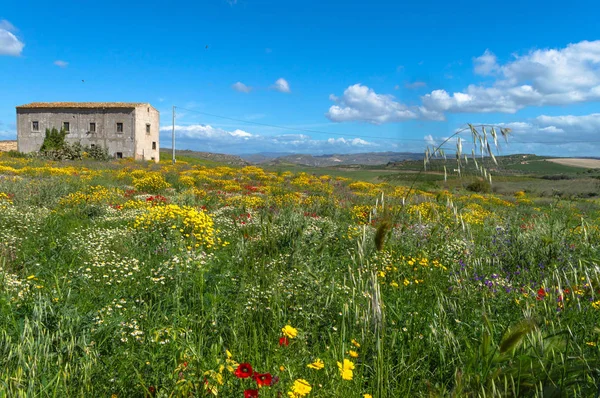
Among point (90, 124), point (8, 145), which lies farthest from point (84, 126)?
point (8, 145)

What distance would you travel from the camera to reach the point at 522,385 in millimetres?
2107

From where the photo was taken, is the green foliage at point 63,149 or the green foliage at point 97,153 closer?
the green foliage at point 63,149

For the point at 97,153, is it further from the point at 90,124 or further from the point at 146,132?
the point at 146,132

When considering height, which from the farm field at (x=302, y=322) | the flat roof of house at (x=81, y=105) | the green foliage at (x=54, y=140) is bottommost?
the farm field at (x=302, y=322)

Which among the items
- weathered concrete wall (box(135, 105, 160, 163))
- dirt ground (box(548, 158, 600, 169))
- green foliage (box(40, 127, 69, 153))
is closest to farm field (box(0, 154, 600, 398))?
green foliage (box(40, 127, 69, 153))

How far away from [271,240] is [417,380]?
3.26 metres

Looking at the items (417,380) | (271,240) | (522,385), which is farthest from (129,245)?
(522,385)

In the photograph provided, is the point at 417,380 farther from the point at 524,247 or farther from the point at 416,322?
the point at 524,247

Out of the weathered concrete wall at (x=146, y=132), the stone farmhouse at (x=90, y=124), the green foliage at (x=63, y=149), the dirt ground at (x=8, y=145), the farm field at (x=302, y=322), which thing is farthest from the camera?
the dirt ground at (x=8, y=145)

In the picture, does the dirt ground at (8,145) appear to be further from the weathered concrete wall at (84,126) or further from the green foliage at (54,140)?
the green foliage at (54,140)

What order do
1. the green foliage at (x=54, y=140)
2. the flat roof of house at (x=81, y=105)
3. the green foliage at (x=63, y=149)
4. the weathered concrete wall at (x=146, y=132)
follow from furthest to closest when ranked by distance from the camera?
the weathered concrete wall at (x=146, y=132) < the flat roof of house at (x=81, y=105) < the green foliage at (x=54, y=140) < the green foliage at (x=63, y=149)

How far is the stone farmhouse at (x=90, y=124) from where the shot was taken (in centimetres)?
4422

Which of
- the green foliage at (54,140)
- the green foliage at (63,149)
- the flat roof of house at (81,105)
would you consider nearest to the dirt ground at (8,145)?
the flat roof of house at (81,105)

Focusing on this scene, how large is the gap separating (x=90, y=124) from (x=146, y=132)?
20.3 ft
